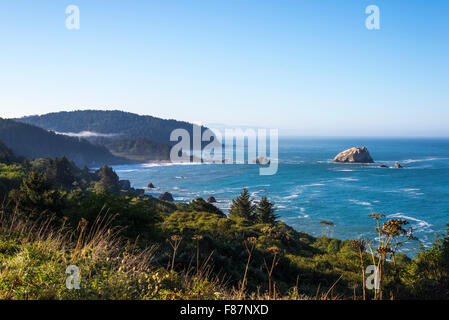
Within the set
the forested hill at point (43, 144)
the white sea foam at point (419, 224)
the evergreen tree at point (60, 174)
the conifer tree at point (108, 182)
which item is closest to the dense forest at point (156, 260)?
the white sea foam at point (419, 224)

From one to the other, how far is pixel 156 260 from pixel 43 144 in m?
219

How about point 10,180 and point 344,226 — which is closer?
point 10,180

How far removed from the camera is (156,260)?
658 centimetres

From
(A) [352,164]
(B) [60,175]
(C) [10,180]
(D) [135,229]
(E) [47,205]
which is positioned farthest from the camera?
(A) [352,164]

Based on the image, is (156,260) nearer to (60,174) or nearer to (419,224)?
(419,224)

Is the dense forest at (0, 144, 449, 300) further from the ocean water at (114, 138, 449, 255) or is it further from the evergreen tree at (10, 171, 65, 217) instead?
the ocean water at (114, 138, 449, 255)

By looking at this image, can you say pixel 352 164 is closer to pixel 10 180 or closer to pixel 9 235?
pixel 10 180

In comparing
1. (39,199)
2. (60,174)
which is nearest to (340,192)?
(60,174)

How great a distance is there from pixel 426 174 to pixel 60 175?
410ft

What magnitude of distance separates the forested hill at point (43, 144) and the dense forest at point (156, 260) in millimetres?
187500

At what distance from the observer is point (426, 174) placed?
104688 mm

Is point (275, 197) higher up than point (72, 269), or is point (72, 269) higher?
point (72, 269)

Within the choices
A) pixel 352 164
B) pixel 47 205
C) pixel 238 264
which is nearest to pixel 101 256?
pixel 238 264

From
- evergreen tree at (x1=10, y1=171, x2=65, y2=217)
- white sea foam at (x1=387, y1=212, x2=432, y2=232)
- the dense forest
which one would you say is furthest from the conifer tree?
white sea foam at (x1=387, y1=212, x2=432, y2=232)
